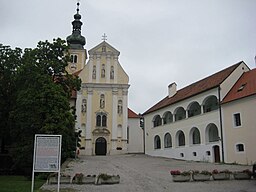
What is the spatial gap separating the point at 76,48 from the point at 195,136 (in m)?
29.9

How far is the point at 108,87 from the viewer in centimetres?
4862

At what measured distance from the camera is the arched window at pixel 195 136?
37281mm

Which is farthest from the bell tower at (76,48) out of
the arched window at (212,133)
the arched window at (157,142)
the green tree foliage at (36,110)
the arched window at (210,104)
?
the arched window at (212,133)

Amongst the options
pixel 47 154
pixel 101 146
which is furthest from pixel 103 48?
pixel 47 154

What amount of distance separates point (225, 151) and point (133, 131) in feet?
85.3

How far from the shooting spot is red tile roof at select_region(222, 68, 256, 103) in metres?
29.8

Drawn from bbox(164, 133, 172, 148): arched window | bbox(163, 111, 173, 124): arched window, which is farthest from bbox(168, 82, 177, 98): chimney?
bbox(164, 133, 172, 148): arched window

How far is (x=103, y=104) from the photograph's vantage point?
159 feet

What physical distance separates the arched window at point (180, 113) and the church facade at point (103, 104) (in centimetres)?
942

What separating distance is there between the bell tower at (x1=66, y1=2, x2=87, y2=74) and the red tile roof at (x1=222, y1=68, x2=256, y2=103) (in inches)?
1259

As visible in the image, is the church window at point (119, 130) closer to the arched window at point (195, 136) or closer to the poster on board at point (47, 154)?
the arched window at point (195, 136)

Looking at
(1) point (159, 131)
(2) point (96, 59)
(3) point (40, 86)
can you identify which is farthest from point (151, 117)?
(3) point (40, 86)

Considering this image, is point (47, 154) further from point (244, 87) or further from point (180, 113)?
point (180, 113)

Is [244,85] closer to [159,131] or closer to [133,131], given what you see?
[159,131]
